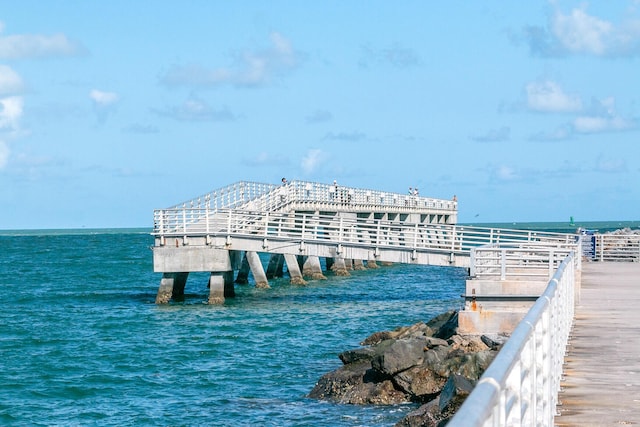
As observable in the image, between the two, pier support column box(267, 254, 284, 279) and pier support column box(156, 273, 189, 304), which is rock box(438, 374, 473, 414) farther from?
pier support column box(267, 254, 284, 279)

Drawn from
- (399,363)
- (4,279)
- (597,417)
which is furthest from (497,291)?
(4,279)

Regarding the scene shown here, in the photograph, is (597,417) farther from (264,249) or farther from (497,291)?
(264,249)

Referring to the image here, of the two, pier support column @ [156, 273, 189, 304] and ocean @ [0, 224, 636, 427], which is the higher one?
pier support column @ [156, 273, 189, 304]

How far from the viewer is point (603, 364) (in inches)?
395

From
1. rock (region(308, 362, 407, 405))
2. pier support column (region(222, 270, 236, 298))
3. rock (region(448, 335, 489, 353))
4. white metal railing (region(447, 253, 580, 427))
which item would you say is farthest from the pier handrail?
white metal railing (region(447, 253, 580, 427))

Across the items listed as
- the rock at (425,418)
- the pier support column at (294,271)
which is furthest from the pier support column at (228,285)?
the rock at (425,418)

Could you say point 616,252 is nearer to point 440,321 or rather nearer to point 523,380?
point 440,321

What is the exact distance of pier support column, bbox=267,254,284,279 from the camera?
48438 mm

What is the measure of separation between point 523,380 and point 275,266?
43945 millimetres

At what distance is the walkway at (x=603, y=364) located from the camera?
302 inches

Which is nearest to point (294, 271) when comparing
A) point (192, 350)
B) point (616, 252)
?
point (616, 252)

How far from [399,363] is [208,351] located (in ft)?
31.1

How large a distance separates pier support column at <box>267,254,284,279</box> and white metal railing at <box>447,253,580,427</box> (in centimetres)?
3962

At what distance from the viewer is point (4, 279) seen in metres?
57.3
